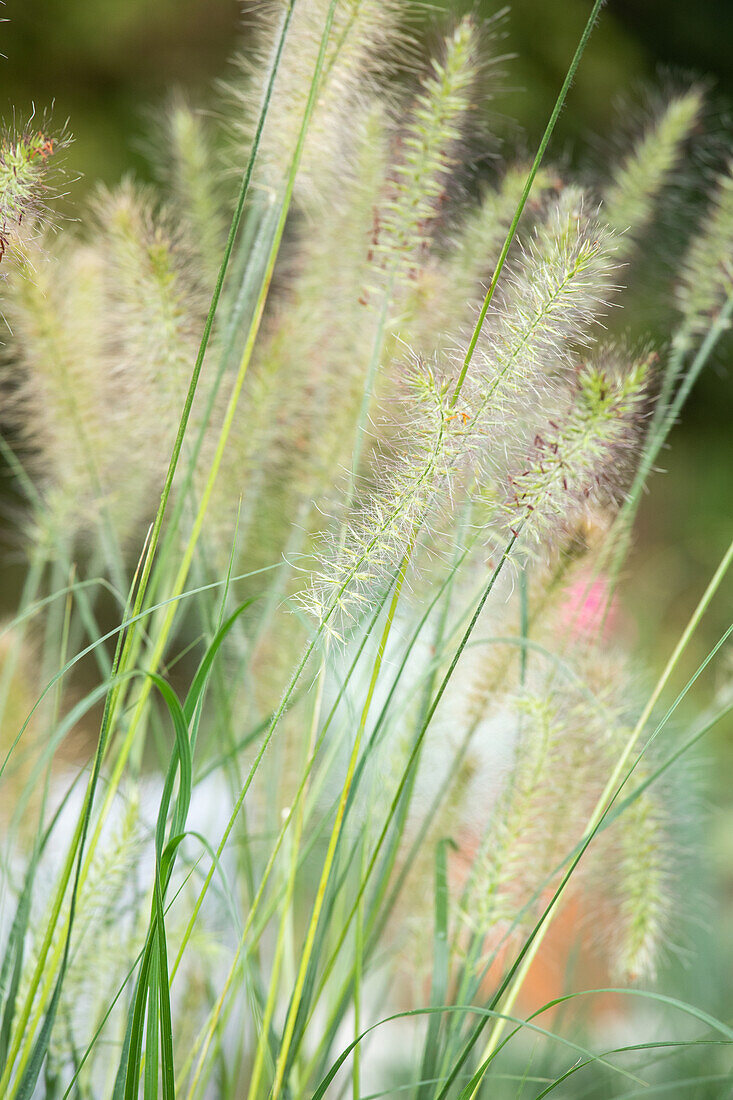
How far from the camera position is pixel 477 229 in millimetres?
518

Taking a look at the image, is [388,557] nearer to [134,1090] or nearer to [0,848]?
[134,1090]

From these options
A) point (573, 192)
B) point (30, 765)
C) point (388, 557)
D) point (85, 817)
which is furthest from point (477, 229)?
point (30, 765)

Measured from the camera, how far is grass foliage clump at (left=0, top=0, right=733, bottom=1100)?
326 mm

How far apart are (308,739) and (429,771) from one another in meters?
0.19

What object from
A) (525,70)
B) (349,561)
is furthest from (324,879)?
(525,70)

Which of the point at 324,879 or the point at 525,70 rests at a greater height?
the point at 525,70

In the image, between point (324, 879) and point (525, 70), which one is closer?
point (324, 879)

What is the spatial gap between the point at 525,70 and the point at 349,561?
1439 mm

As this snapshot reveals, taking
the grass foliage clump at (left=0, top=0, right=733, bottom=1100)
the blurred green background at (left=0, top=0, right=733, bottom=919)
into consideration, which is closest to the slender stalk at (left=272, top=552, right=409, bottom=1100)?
the grass foliage clump at (left=0, top=0, right=733, bottom=1100)

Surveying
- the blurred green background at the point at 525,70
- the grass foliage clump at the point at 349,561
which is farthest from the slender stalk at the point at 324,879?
the blurred green background at the point at 525,70

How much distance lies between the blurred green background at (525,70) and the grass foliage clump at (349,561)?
0.84 meters

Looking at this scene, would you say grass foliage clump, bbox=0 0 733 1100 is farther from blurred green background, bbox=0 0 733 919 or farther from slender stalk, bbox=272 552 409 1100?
blurred green background, bbox=0 0 733 919

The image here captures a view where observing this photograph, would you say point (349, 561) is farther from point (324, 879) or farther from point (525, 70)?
point (525, 70)

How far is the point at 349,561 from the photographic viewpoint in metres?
0.32
